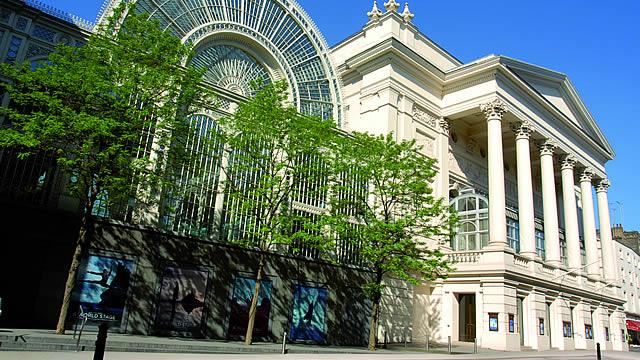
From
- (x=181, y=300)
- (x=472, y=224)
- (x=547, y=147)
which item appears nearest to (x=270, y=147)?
(x=181, y=300)

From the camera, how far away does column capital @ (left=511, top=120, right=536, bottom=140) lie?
120 feet

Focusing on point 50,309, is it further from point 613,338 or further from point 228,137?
point 613,338

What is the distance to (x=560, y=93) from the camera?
43656mm

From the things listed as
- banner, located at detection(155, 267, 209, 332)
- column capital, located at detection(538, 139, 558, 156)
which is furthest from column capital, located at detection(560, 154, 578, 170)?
banner, located at detection(155, 267, 209, 332)

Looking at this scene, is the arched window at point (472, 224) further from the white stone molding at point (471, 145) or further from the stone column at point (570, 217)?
the stone column at point (570, 217)

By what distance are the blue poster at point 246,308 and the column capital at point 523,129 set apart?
2447 cm

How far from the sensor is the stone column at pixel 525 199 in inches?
1294

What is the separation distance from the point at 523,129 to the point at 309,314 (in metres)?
23.6

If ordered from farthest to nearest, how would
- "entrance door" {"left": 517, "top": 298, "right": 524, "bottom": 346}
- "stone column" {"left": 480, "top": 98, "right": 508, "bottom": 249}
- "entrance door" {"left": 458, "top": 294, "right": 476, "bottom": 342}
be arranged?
"entrance door" {"left": 458, "top": 294, "right": 476, "bottom": 342}, "stone column" {"left": 480, "top": 98, "right": 508, "bottom": 249}, "entrance door" {"left": 517, "top": 298, "right": 524, "bottom": 346}

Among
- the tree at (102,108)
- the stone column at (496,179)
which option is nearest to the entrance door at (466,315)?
the stone column at (496,179)

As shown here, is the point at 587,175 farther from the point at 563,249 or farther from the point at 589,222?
the point at 563,249

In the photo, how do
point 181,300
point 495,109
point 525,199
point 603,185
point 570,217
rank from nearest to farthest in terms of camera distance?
point 181,300 < point 525,199 < point 495,109 < point 570,217 < point 603,185

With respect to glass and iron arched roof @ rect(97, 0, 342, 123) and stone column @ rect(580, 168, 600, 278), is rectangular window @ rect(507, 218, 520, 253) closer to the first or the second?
stone column @ rect(580, 168, 600, 278)

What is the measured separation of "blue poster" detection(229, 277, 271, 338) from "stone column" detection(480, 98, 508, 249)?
15.8 metres
